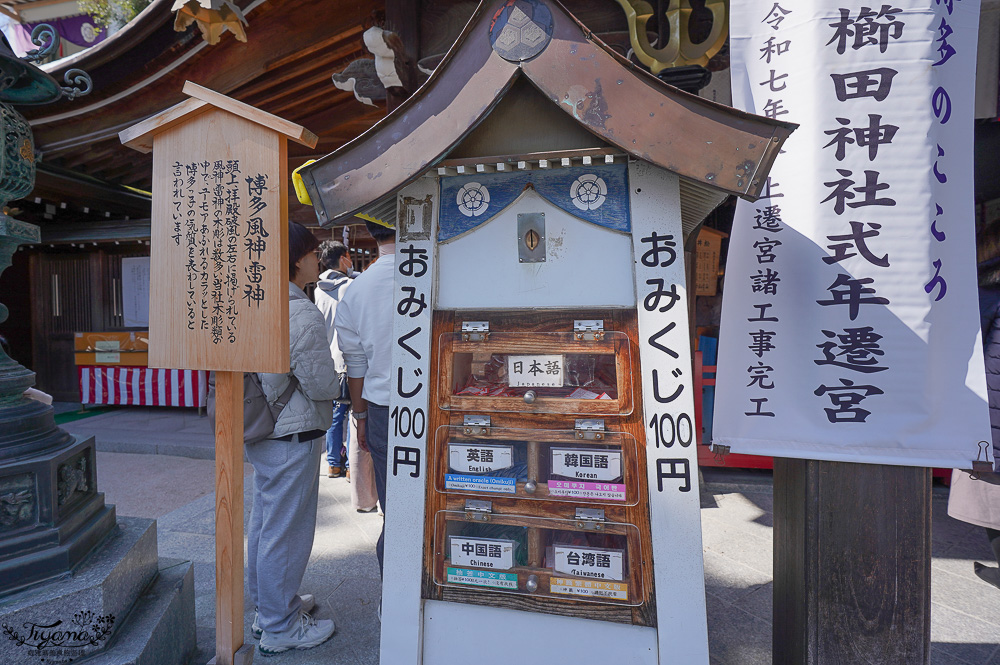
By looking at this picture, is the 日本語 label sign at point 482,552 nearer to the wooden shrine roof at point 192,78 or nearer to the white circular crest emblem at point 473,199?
the white circular crest emblem at point 473,199

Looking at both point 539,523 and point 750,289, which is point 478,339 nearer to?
point 539,523

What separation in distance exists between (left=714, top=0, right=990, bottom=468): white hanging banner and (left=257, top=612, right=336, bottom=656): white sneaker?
2.42 meters

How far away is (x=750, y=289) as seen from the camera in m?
2.11

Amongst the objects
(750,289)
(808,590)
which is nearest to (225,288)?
(750,289)

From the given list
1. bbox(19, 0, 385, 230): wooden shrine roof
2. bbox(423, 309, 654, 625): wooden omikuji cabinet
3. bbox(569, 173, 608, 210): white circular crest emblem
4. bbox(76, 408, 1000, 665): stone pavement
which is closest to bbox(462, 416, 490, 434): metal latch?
bbox(423, 309, 654, 625): wooden omikuji cabinet

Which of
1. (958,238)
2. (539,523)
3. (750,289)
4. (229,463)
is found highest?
(958,238)

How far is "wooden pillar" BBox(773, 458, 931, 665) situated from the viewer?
6.25 ft

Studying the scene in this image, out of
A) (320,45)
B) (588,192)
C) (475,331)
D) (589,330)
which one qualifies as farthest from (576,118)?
(320,45)

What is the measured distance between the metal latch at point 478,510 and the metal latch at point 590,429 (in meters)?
0.46

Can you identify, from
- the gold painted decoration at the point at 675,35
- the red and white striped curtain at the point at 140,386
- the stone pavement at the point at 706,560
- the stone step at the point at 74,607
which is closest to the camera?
the stone step at the point at 74,607

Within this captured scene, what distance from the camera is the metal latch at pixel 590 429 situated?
1850mm

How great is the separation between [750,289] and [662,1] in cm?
246

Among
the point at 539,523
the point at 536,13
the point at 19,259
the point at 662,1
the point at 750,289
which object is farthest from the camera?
the point at 19,259

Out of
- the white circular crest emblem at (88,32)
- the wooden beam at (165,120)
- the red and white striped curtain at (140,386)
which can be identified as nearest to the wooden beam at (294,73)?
the wooden beam at (165,120)
